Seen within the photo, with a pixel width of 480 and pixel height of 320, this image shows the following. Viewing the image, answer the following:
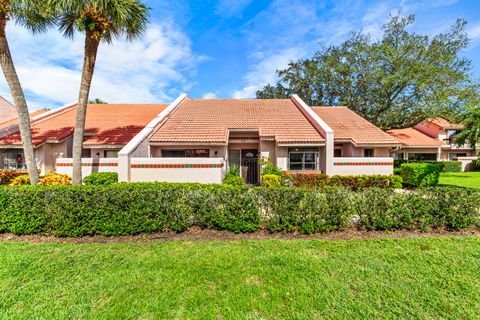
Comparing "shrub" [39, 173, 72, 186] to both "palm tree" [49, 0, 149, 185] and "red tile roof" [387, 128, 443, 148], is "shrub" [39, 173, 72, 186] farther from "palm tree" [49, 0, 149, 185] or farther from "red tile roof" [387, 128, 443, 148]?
"red tile roof" [387, 128, 443, 148]

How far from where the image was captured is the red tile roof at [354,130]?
14055 millimetres

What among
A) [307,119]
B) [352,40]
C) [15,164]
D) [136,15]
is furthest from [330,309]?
[352,40]

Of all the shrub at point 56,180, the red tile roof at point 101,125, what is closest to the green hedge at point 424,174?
the red tile roof at point 101,125

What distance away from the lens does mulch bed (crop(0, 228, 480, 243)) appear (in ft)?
17.3

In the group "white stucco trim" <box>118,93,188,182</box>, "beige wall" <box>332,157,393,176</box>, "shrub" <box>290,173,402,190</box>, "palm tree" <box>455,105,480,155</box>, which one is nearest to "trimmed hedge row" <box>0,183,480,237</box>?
A: "white stucco trim" <box>118,93,188,182</box>

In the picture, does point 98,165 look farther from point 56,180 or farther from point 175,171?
point 175,171

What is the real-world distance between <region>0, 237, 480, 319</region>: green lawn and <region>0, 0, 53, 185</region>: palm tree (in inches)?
222

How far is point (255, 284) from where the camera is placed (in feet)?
11.5

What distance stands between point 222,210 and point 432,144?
3518 centimetres

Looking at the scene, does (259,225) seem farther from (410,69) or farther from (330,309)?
(410,69)

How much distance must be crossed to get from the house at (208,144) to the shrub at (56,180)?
0.47 metres

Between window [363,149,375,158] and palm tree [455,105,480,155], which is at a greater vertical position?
palm tree [455,105,480,155]

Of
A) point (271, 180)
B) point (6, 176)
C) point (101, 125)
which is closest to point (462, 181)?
point (271, 180)

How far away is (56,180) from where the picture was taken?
36.2 feet
